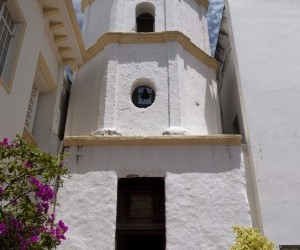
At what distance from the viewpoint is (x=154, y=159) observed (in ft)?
32.3

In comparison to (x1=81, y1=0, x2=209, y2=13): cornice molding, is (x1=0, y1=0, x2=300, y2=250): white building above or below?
below

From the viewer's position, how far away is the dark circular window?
38.1 feet

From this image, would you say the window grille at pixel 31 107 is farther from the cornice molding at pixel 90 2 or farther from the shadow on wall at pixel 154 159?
the cornice molding at pixel 90 2

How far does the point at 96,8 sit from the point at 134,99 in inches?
181

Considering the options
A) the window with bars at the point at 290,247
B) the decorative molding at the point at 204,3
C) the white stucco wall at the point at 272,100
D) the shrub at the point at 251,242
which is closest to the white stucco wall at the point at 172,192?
the white stucco wall at the point at 272,100

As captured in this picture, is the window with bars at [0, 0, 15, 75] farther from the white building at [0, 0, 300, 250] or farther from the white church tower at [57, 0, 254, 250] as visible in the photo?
the white church tower at [57, 0, 254, 250]

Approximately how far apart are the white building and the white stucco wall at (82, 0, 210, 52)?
0.05 m

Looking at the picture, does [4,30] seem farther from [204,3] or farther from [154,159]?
[204,3]

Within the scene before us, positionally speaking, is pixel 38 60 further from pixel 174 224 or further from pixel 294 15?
pixel 294 15

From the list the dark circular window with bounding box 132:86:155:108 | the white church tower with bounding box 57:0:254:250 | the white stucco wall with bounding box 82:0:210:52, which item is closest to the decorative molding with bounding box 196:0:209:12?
the white stucco wall with bounding box 82:0:210:52

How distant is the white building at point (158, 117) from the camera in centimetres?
912

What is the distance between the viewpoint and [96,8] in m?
14.5

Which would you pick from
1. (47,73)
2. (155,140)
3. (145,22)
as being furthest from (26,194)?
(145,22)

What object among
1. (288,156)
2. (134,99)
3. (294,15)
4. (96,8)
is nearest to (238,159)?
(288,156)
